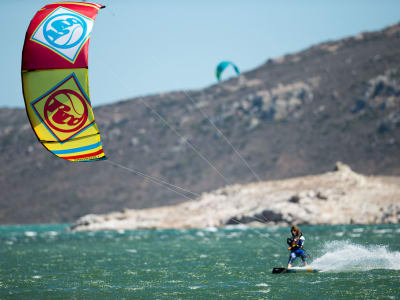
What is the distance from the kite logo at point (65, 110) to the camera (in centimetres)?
1938

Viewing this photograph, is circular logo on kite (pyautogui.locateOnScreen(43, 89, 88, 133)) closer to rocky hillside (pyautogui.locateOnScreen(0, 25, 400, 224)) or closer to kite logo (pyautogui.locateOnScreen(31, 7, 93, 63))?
kite logo (pyautogui.locateOnScreen(31, 7, 93, 63))

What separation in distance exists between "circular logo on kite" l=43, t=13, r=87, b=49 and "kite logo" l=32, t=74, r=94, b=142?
3.59 ft

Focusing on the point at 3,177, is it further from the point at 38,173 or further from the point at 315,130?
the point at 315,130

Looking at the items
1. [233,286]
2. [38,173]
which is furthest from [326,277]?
[38,173]

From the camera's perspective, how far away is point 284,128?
101312 mm

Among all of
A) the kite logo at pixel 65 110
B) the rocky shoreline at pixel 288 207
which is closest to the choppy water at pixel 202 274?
the kite logo at pixel 65 110

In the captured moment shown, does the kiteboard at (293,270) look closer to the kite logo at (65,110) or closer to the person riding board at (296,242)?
the person riding board at (296,242)

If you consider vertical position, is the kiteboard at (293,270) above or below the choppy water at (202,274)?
above

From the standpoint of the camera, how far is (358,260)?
982 inches

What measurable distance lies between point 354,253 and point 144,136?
92.8 meters

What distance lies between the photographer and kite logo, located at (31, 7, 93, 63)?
19.5m

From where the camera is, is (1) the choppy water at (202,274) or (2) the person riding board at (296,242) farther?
(2) the person riding board at (296,242)

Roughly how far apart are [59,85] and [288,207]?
137ft

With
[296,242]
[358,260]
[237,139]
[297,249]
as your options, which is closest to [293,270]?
[297,249]
